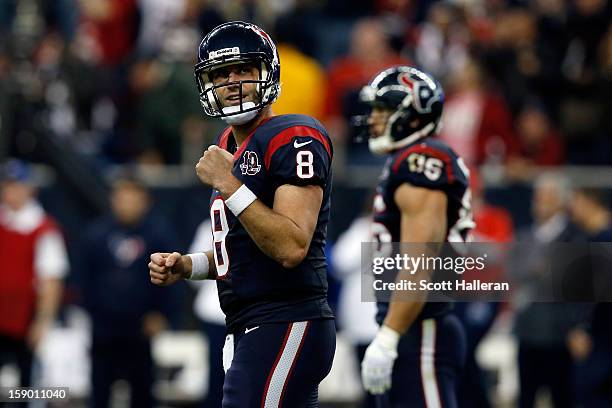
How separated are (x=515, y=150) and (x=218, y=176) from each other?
698 cm

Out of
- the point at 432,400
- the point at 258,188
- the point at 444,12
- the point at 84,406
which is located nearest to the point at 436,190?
the point at 432,400

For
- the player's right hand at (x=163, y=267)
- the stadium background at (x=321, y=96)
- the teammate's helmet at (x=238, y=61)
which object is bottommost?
the player's right hand at (x=163, y=267)

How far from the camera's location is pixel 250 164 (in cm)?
477

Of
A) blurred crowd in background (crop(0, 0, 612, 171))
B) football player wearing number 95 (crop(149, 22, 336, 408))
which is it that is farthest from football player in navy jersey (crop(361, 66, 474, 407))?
blurred crowd in background (crop(0, 0, 612, 171))

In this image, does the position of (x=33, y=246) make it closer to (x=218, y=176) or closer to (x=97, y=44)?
(x=97, y=44)

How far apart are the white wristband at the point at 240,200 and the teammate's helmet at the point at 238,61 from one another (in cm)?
36

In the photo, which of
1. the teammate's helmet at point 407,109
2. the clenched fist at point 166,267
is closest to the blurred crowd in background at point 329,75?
the teammate's helmet at point 407,109

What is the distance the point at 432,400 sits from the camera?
5.85 metres

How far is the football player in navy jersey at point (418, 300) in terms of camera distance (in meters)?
5.80

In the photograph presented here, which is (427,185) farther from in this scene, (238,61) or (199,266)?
(238,61)

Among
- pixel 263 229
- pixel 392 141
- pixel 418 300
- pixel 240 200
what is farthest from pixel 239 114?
pixel 392 141

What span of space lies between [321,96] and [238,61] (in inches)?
273

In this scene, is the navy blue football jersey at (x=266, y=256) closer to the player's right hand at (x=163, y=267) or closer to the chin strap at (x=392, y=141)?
the player's right hand at (x=163, y=267)

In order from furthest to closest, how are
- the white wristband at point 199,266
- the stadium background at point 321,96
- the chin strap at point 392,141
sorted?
the stadium background at point 321,96 < the chin strap at point 392,141 < the white wristband at point 199,266
